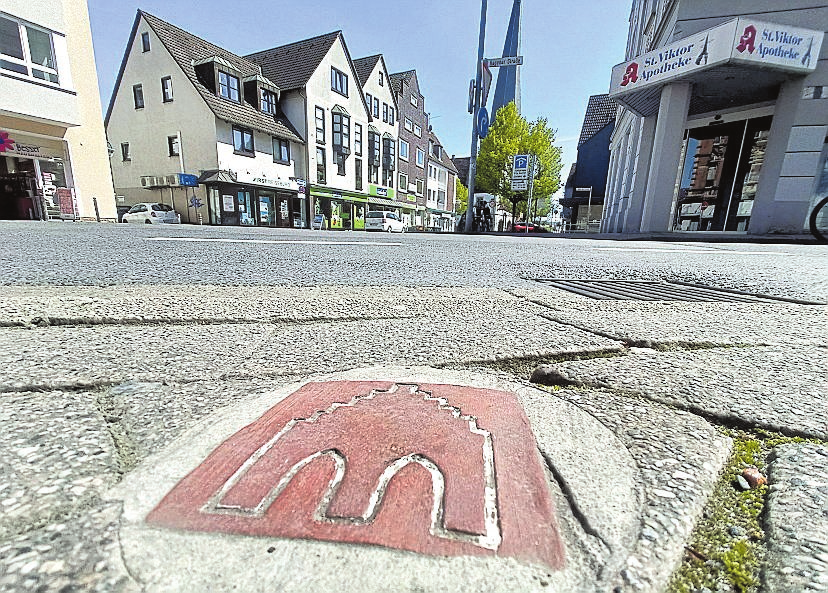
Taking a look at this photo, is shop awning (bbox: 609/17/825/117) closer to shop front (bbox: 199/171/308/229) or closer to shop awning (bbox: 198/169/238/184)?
shop awning (bbox: 198/169/238/184)

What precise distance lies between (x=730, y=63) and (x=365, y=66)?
24.7 m

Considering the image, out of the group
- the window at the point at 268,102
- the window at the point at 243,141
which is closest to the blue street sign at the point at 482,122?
the window at the point at 243,141

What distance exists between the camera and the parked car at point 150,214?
17859mm

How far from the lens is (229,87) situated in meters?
20.4

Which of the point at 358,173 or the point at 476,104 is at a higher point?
the point at 476,104

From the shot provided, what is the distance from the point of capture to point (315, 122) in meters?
23.6

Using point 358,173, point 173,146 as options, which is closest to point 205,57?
point 173,146

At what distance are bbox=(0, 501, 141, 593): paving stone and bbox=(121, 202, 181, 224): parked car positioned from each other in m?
21.3

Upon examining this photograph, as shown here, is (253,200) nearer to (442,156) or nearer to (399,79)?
(399,79)

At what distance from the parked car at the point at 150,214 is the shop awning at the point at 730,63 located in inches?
742

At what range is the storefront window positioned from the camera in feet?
38.0

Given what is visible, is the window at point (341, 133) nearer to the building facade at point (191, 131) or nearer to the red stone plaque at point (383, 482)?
the building facade at point (191, 131)

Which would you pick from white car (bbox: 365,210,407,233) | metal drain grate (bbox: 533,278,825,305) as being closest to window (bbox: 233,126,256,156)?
white car (bbox: 365,210,407,233)

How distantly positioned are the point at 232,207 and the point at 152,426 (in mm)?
21436
